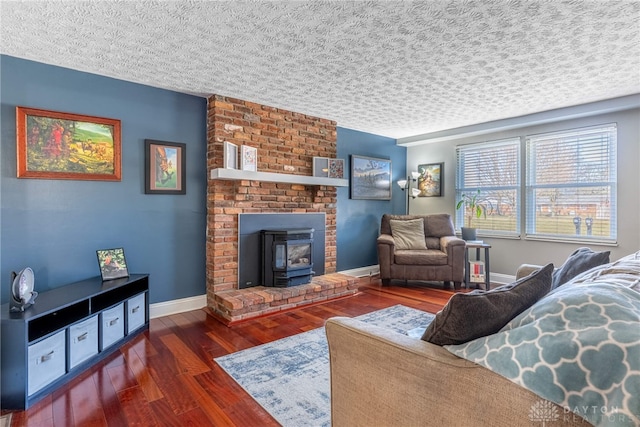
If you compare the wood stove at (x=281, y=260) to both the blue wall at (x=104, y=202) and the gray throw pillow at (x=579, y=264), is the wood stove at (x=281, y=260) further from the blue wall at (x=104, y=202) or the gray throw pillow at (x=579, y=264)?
the gray throw pillow at (x=579, y=264)

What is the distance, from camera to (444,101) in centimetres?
362

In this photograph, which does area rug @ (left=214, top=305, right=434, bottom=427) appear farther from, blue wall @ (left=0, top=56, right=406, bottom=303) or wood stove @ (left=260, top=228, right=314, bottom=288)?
blue wall @ (left=0, top=56, right=406, bottom=303)

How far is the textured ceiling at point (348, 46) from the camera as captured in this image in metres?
1.94

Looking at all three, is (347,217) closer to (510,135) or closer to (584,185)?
(510,135)

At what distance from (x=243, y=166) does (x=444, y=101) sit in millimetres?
2414

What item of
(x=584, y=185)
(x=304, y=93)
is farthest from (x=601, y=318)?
(x=584, y=185)

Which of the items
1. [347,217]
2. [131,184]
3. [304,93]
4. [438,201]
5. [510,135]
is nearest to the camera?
[131,184]

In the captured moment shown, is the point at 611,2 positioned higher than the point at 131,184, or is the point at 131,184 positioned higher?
the point at 611,2

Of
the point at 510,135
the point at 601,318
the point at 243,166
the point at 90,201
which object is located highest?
the point at 510,135

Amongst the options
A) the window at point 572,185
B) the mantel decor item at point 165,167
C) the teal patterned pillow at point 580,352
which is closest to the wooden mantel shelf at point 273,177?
the mantel decor item at point 165,167

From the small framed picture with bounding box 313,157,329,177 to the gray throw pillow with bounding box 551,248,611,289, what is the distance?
9.72ft

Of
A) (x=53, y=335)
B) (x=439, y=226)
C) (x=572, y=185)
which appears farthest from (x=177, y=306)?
(x=572, y=185)

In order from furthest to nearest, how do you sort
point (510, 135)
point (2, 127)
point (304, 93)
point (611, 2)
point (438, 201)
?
point (438, 201) → point (510, 135) → point (304, 93) → point (2, 127) → point (611, 2)

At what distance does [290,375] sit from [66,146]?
2.70 metres
